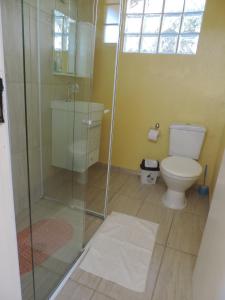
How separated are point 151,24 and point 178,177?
1.74 m

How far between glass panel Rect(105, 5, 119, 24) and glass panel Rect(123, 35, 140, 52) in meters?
0.41

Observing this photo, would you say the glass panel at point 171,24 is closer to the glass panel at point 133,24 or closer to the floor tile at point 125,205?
the glass panel at point 133,24

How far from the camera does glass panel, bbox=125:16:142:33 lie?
2420 millimetres

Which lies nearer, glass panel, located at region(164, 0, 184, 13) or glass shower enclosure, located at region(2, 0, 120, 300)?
glass shower enclosure, located at region(2, 0, 120, 300)

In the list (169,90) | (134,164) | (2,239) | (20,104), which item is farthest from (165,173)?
(2,239)

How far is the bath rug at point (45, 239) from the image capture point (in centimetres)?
119

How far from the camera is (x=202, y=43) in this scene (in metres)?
2.22

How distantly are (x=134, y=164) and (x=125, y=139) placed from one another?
368 millimetres

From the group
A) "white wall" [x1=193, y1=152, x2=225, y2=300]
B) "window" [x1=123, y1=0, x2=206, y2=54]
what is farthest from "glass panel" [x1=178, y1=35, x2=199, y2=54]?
"white wall" [x1=193, y1=152, x2=225, y2=300]

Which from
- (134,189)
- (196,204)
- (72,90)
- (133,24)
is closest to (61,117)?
(72,90)

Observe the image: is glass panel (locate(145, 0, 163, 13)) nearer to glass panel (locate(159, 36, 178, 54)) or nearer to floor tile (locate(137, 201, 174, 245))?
glass panel (locate(159, 36, 178, 54))

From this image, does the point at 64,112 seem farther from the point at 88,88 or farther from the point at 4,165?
the point at 4,165

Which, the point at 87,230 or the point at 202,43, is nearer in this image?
the point at 87,230

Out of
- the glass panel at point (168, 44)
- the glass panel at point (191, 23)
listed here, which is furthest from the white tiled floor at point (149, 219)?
the glass panel at point (191, 23)
